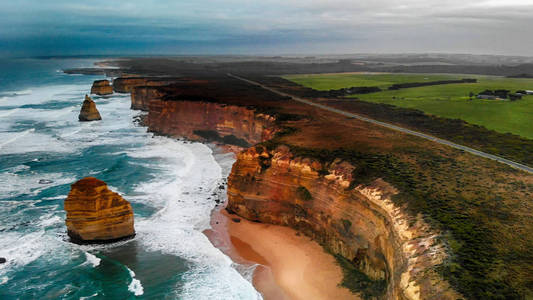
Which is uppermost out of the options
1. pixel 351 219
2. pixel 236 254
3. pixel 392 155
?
pixel 392 155

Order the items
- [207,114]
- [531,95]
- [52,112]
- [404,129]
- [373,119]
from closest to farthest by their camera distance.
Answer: [404,129]
[373,119]
[207,114]
[531,95]
[52,112]

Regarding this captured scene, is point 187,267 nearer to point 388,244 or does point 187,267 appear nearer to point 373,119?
point 388,244

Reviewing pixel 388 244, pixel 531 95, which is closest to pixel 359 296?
pixel 388 244

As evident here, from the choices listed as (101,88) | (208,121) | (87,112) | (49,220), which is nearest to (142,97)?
(87,112)

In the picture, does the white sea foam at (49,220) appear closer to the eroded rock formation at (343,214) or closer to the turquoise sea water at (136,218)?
the turquoise sea water at (136,218)

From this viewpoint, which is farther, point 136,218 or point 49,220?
point 136,218

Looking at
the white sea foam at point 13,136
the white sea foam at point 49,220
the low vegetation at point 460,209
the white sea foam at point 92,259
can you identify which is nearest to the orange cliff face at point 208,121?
the low vegetation at point 460,209

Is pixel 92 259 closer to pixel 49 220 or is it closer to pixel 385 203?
pixel 49 220
